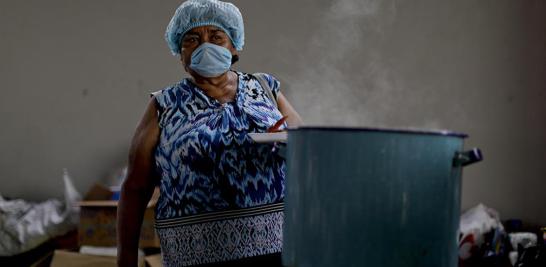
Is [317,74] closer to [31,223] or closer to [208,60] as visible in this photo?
[31,223]

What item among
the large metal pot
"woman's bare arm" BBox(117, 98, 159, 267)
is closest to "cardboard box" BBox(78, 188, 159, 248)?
"woman's bare arm" BBox(117, 98, 159, 267)

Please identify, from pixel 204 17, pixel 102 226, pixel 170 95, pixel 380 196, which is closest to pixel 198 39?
pixel 204 17

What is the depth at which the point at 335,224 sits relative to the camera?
1.40 metres

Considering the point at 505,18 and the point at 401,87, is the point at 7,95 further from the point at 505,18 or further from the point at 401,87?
the point at 505,18

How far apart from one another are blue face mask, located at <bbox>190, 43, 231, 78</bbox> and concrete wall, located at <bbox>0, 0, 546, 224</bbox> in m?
2.27

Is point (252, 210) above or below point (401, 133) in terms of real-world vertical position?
below

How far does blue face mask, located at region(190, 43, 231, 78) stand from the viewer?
75.2 inches

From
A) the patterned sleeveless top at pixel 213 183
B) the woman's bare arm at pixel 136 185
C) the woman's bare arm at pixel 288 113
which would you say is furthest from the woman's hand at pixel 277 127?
the woman's bare arm at pixel 136 185

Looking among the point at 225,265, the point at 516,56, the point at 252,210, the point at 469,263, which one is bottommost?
the point at 469,263

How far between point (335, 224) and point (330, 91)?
9.32ft

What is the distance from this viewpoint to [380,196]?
4.49 ft

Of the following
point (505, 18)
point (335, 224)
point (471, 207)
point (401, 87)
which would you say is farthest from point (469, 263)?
point (335, 224)

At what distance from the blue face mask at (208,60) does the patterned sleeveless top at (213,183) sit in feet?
0.24

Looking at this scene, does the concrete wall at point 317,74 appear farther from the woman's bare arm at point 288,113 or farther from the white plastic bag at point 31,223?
the woman's bare arm at point 288,113
